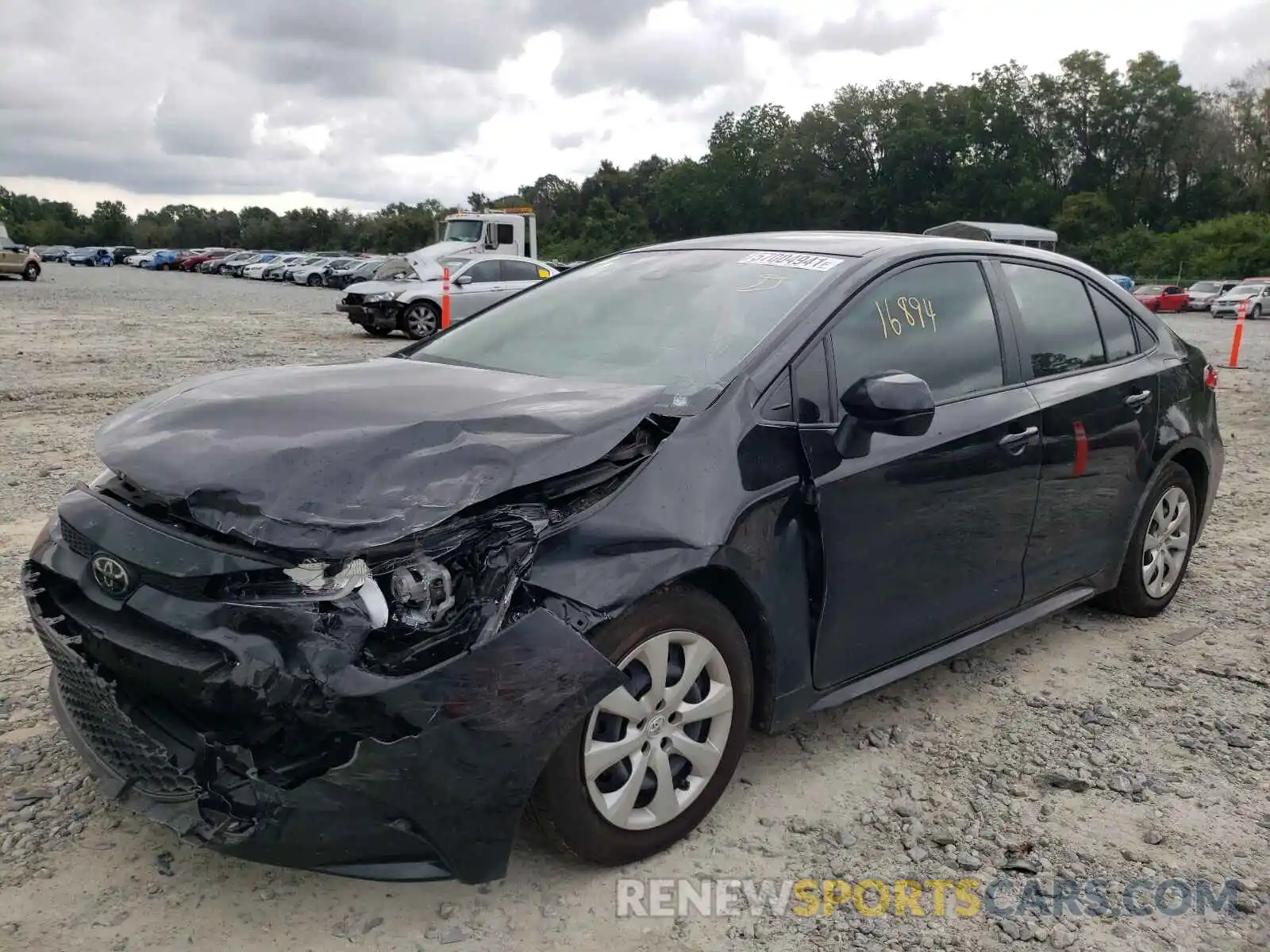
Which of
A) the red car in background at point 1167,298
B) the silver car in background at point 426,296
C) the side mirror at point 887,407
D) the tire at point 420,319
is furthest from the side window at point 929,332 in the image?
the red car in background at point 1167,298

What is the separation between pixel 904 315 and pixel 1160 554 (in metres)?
2.11

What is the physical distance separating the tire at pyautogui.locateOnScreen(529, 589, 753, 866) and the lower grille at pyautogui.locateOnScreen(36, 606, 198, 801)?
2.70 feet

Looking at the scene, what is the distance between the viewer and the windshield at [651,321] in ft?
10.3

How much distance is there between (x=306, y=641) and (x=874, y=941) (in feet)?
5.03

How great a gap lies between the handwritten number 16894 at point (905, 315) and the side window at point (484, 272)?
15.3 meters

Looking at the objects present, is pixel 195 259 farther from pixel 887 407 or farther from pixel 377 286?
pixel 887 407

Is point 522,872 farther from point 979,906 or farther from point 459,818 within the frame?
point 979,906

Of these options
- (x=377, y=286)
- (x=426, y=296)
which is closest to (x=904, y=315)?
(x=426, y=296)

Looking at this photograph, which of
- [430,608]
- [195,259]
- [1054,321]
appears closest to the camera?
[430,608]

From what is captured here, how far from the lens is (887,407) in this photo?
2893 mm

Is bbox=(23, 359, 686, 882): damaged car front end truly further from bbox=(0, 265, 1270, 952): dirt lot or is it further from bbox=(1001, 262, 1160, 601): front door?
bbox=(1001, 262, 1160, 601): front door

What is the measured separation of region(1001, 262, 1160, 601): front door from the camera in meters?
3.84

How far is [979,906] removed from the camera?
2.66 meters

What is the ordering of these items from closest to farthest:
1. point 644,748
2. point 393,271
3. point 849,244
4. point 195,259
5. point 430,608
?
point 430,608
point 644,748
point 849,244
point 393,271
point 195,259
